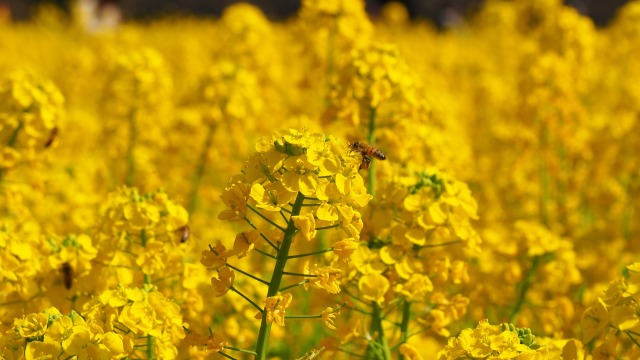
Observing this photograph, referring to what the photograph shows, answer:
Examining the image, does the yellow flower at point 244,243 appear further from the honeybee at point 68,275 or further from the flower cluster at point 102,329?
the honeybee at point 68,275

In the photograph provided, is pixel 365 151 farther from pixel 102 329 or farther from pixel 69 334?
pixel 69 334

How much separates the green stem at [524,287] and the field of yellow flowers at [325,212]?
19 mm

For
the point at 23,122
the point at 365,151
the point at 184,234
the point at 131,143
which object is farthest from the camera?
the point at 131,143

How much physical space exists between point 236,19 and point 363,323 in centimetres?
487

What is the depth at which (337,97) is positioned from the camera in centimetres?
448

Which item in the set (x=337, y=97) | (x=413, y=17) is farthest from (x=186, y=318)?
(x=413, y=17)

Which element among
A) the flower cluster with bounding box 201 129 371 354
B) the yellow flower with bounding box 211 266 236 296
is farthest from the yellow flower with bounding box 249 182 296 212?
the yellow flower with bounding box 211 266 236 296

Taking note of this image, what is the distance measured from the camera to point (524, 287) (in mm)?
4457

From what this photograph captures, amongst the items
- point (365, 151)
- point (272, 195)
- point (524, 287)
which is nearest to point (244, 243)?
point (272, 195)

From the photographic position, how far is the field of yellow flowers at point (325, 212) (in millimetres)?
2727

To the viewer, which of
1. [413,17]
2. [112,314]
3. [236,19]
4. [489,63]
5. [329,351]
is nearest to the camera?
[112,314]

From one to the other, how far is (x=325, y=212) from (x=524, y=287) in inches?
83.6

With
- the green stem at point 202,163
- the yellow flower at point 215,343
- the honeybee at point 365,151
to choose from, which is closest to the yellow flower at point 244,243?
the yellow flower at point 215,343

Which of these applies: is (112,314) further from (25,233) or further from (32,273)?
(25,233)
